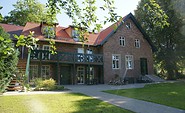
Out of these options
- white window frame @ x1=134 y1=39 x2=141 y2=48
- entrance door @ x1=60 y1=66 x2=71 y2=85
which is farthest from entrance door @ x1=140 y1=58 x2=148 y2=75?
entrance door @ x1=60 y1=66 x2=71 y2=85

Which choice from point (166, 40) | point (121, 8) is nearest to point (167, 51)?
point (166, 40)

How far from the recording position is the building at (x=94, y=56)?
62.1 ft

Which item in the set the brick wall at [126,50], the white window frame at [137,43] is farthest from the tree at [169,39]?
the white window frame at [137,43]

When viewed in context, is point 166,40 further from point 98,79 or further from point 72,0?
point 72,0

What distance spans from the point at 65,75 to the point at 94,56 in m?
4.08

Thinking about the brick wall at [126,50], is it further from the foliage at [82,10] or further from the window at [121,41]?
the foliage at [82,10]

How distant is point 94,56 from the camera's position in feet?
68.3

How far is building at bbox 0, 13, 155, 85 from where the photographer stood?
62.1ft

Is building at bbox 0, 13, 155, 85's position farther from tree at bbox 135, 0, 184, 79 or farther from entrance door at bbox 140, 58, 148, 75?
tree at bbox 135, 0, 184, 79

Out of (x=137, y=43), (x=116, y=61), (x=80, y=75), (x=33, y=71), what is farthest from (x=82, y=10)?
(x=137, y=43)

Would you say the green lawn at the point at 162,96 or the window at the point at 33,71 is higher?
the window at the point at 33,71

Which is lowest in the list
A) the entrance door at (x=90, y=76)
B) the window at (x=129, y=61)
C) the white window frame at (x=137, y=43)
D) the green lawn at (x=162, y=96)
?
the green lawn at (x=162, y=96)

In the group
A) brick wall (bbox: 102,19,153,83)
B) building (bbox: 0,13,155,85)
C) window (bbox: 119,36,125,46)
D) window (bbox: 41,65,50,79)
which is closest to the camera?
building (bbox: 0,13,155,85)

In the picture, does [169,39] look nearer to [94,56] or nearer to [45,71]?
[94,56]
